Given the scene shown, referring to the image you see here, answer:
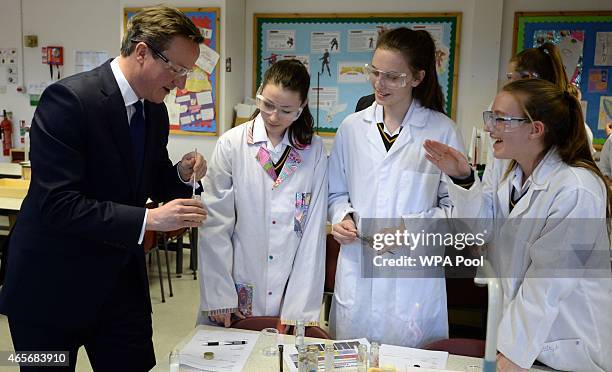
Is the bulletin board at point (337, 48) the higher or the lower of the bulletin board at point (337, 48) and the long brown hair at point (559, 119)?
the higher

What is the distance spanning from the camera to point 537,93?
155 centimetres

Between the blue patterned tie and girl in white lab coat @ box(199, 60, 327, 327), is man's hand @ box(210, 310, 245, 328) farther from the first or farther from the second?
the blue patterned tie

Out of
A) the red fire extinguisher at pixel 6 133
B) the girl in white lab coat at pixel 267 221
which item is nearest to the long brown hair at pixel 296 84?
the girl in white lab coat at pixel 267 221

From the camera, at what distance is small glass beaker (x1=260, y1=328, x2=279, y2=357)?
1.60m

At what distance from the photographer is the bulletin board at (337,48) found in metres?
Answer: 5.02

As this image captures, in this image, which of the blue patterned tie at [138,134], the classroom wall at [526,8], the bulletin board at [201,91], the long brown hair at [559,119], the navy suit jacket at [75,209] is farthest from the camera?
the bulletin board at [201,91]

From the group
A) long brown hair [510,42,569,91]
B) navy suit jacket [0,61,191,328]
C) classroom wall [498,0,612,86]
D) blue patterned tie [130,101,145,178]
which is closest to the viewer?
navy suit jacket [0,61,191,328]

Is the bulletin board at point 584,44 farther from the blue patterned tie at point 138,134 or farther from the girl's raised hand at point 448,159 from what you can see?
the blue patterned tie at point 138,134

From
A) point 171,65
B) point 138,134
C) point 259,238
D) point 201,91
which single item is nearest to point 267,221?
point 259,238

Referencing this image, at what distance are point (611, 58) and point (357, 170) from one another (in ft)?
13.2

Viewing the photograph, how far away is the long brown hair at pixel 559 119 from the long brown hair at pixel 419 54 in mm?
344

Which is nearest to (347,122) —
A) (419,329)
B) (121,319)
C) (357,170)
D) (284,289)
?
(357,170)

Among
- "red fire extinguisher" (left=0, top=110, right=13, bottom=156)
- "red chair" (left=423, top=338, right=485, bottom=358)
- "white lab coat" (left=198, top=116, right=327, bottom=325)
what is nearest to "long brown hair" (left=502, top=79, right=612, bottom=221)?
"red chair" (left=423, top=338, right=485, bottom=358)

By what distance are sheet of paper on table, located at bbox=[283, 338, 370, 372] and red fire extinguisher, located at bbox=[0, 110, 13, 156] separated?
217 inches
